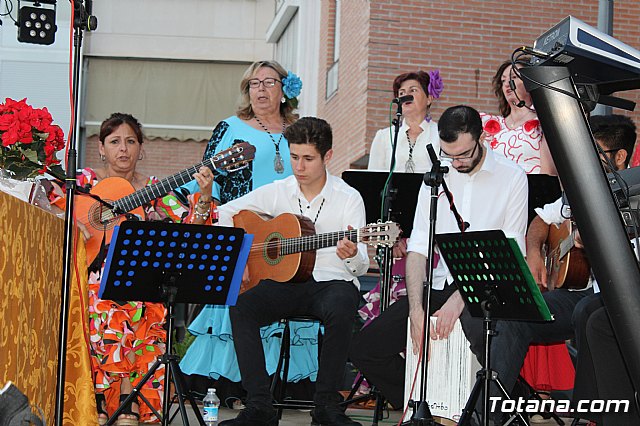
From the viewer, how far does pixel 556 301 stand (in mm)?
4082

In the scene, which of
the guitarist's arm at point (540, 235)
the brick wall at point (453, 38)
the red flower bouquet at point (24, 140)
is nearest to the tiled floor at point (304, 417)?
the guitarist's arm at point (540, 235)

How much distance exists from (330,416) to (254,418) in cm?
36

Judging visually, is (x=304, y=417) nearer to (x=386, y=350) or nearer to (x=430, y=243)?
(x=386, y=350)

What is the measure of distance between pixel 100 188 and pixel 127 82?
576 inches

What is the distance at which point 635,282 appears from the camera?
1.96m

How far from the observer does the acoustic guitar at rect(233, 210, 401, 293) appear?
170 inches

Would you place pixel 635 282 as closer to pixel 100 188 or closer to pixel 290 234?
pixel 290 234

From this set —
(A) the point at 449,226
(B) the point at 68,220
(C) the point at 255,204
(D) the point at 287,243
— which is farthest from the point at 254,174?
(B) the point at 68,220

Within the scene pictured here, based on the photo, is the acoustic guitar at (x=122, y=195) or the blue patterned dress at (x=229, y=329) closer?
the acoustic guitar at (x=122, y=195)

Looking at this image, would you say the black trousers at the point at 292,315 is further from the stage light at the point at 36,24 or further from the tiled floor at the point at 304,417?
the stage light at the point at 36,24

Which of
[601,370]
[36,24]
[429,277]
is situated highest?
[36,24]

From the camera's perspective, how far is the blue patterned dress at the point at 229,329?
5.04 meters

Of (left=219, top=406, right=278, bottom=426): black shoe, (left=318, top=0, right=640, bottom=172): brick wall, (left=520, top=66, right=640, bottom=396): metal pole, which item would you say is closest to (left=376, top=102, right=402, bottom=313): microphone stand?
(left=219, top=406, right=278, bottom=426): black shoe

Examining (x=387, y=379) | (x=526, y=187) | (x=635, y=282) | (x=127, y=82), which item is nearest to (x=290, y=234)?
(x=387, y=379)
